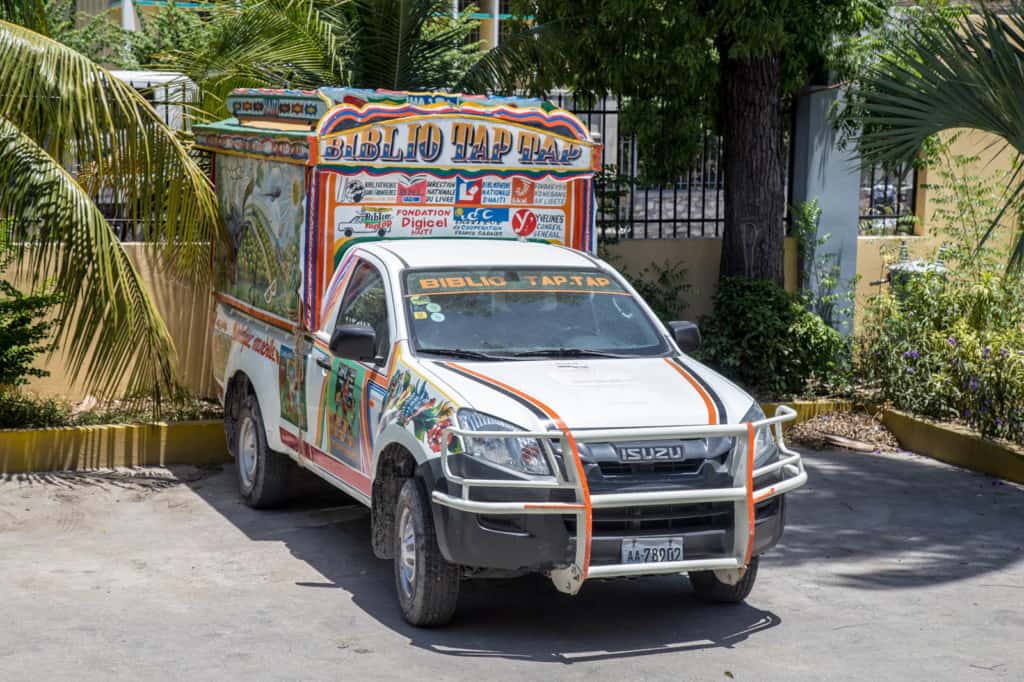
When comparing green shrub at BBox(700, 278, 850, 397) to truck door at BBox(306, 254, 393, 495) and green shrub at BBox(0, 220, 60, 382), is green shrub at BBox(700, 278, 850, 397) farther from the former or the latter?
green shrub at BBox(0, 220, 60, 382)

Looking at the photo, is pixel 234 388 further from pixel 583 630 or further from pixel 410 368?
pixel 583 630

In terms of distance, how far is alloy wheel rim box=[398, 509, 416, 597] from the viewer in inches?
278

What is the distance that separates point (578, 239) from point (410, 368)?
9.35ft

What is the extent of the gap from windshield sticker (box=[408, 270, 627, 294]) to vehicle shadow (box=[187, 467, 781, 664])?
65.2 inches

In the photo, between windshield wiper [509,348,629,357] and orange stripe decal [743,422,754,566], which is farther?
windshield wiper [509,348,629,357]

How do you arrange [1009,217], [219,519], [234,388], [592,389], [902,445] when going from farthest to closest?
[1009,217] → [902,445] → [234,388] → [219,519] → [592,389]

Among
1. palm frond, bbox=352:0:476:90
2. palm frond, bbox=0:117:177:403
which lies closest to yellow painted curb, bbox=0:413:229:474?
palm frond, bbox=0:117:177:403

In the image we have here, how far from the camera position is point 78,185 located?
32.5 ft

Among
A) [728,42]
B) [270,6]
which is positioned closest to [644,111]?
[728,42]

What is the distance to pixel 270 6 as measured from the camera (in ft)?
40.4

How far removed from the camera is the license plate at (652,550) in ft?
21.4

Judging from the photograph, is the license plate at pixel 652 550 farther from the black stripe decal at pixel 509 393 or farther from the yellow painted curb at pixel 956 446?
the yellow painted curb at pixel 956 446

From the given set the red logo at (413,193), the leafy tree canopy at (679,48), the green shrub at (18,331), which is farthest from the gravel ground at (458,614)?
the leafy tree canopy at (679,48)

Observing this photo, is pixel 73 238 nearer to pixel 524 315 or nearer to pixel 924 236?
pixel 524 315
